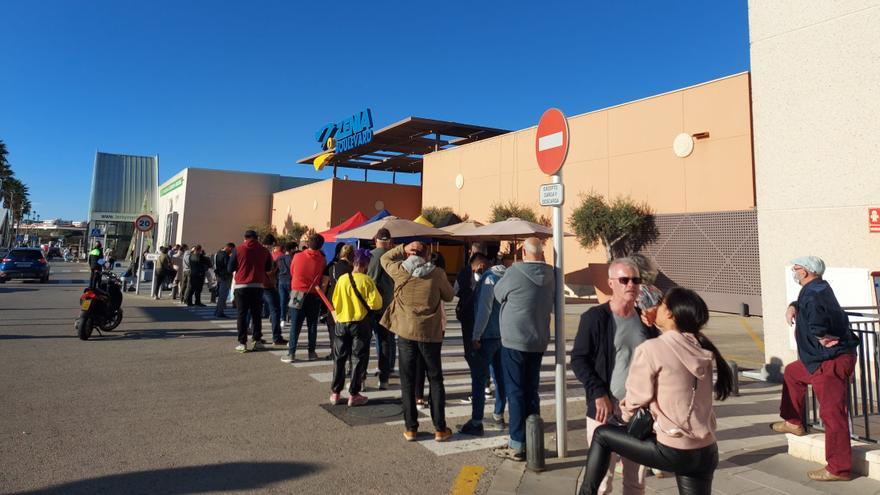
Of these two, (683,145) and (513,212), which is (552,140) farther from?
(513,212)

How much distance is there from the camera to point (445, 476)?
3.77 metres

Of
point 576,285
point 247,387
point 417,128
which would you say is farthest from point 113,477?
point 417,128

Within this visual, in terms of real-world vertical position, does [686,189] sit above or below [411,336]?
above

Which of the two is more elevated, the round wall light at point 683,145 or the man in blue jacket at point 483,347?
the round wall light at point 683,145

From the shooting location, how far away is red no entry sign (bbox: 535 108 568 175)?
4.34 metres

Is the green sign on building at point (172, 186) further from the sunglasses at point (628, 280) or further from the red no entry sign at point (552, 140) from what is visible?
the sunglasses at point (628, 280)

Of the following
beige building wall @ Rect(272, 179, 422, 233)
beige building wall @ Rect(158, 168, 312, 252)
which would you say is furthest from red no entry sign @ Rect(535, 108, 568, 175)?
beige building wall @ Rect(158, 168, 312, 252)

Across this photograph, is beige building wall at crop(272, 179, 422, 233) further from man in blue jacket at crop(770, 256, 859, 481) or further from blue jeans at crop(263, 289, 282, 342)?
man in blue jacket at crop(770, 256, 859, 481)

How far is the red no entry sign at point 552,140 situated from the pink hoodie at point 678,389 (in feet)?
7.07

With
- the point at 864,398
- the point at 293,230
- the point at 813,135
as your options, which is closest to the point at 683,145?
the point at 813,135

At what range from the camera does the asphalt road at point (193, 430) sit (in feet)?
11.7

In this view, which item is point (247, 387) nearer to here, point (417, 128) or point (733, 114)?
point (733, 114)

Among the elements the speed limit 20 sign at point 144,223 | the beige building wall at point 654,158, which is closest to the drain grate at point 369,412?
the speed limit 20 sign at point 144,223

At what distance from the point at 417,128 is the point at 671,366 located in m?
30.4
